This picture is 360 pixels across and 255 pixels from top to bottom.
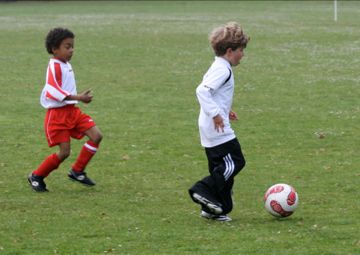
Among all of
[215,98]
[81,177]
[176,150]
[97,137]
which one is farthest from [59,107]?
[176,150]

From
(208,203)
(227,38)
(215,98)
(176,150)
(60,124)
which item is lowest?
(176,150)

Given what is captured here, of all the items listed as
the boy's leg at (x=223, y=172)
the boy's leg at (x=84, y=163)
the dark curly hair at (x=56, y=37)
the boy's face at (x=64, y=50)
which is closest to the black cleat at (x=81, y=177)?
the boy's leg at (x=84, y=163)

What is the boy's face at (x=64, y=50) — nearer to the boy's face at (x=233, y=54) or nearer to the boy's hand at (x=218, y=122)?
the boy's face at (x=233, y=54)

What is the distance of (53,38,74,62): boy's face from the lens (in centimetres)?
954

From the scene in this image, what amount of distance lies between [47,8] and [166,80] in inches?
1346

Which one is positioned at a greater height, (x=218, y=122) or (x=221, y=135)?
(x=218, y=122)

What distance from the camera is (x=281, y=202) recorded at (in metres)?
8.03

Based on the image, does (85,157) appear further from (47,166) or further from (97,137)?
(47,166)

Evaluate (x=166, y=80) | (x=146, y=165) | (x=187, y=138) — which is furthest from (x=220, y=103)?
(x=166, y=80)

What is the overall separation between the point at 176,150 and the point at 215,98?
3944 millimetres

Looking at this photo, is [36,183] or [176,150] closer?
[36,183]

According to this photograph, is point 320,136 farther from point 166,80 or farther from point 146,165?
point 166,80

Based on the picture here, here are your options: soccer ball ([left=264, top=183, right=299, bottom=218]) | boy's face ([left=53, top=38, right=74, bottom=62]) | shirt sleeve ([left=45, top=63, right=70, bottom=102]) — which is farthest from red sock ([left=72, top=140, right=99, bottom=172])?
soccer ball ([left=264, top=183, right=299, bottom=218])

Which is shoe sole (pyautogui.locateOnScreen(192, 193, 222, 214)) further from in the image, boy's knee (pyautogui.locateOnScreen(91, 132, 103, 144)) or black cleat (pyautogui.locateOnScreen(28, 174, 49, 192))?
black cleat (pyautogui.locateOnScreen(28, 174, 49, 192))
